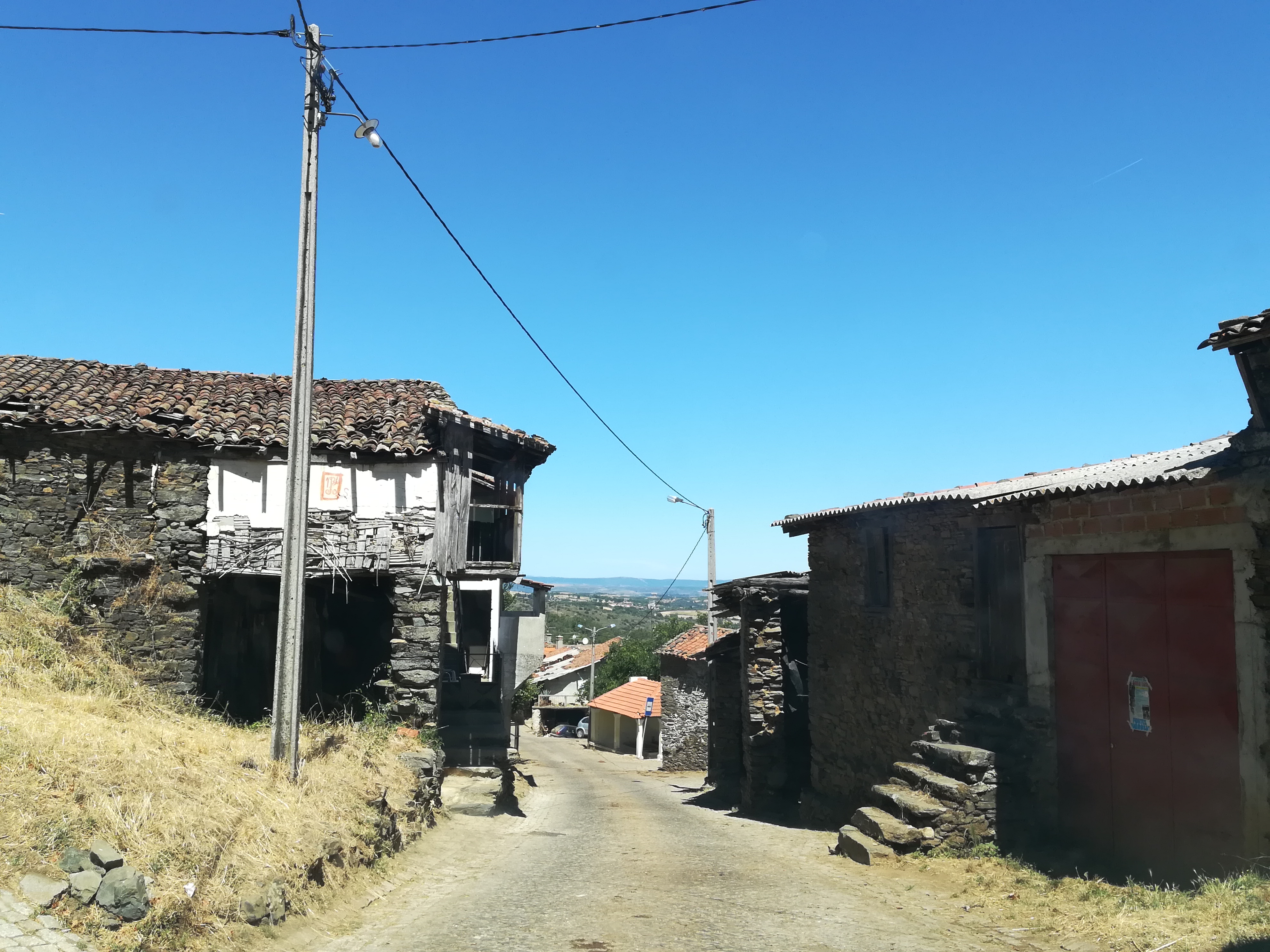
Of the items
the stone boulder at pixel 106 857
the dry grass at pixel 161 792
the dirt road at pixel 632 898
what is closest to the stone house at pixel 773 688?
the dirt road at pixel 632 898

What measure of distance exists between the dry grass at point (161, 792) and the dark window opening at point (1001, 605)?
7.97 m

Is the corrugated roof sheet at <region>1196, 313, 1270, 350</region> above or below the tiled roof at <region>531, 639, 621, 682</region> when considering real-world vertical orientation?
above

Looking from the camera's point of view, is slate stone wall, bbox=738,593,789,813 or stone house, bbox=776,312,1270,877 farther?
slate stone wall, bbox=738,593,789,813

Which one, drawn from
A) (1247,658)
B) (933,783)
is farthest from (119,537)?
(1247,658)

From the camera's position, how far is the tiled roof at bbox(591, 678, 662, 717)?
3919 centimetres

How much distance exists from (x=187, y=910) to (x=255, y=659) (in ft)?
38.8

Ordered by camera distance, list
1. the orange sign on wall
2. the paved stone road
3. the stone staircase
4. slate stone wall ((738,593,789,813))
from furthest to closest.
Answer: slate stone wall ((738,593,789,813)) → the orange sign on wall → the stone staircase → the paved stone road

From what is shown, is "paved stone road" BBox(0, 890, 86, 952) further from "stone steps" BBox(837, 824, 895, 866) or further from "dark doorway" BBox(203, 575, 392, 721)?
"dark doorway" BBox(203, 575, 392, 721)

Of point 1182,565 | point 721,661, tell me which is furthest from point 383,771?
point 721,661

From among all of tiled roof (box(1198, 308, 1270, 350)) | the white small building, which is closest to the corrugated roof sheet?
tiled roof (box(1198, 308, 1270, 350))

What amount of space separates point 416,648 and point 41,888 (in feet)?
28.3

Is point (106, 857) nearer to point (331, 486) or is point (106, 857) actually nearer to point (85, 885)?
point (85, 885)

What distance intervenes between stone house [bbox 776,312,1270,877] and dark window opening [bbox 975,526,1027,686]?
0.09 feet

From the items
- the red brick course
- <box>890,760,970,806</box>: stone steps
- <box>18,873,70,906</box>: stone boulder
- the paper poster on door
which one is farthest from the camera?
<box>890,760,970,806</box>: stone steps
